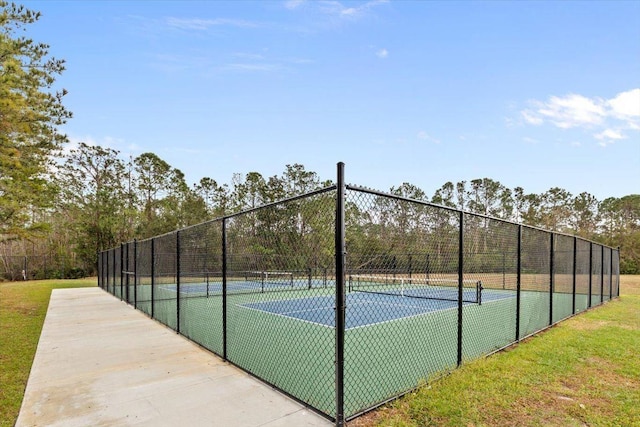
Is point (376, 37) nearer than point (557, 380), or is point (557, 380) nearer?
point (557, 380)

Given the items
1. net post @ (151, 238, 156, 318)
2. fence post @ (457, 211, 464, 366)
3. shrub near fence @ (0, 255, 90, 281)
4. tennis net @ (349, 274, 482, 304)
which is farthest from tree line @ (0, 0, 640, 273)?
fence post @ (457, 211, 464, 366)

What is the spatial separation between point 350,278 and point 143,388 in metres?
3.07

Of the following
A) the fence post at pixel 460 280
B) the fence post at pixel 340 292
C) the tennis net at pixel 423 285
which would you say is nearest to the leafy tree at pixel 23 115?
the tennis net at pixel 423 285

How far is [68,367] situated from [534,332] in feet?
23.7

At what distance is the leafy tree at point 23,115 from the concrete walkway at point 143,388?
24.3 ft

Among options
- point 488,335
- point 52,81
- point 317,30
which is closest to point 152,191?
point 52,81

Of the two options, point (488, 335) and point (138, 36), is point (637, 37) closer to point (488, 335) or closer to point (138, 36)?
point (488, 335)

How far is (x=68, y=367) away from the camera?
454 cm

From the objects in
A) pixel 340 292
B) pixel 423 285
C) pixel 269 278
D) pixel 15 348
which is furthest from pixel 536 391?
pixel 423 285

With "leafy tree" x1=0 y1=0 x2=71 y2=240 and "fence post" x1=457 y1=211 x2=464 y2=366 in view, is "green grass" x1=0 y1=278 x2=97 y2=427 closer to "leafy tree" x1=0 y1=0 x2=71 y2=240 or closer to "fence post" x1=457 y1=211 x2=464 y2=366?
"leafy tree" x1=0 y1=0 x2=71 y2=240

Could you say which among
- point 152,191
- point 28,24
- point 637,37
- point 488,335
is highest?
point 28,24

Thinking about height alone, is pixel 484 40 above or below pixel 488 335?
above

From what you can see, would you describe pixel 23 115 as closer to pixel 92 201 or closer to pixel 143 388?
pixel 143 388

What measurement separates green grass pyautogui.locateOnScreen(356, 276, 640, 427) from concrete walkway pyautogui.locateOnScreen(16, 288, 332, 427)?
930mm
